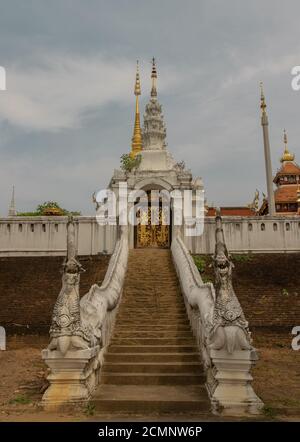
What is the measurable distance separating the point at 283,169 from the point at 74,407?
41674 mm

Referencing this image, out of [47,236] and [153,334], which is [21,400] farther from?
[47,236]

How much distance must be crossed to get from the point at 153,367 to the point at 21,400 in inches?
93.8

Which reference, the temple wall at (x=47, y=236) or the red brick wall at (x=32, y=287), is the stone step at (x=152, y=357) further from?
the temple wall at (x=47, y=236)

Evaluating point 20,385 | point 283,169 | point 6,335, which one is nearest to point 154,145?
point 6,335

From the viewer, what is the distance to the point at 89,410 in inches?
264

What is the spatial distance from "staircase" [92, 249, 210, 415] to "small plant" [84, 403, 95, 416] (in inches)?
2.6

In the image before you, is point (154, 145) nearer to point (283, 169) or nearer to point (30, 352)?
point (30, 352)

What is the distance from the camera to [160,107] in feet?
92.5

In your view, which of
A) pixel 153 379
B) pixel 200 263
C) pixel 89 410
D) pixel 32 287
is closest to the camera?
pixel 89 410

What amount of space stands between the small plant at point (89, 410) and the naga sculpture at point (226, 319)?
6.70 feet

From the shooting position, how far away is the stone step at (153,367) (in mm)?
8250

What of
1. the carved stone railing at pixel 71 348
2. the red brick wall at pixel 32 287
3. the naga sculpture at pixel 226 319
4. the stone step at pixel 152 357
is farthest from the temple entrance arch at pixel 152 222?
the naga sculpture at pixel 226 319

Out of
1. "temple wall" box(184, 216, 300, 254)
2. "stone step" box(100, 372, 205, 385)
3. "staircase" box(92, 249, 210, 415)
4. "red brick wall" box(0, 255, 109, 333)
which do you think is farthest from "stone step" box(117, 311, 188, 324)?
"temple wall" box(184, 216, 300, 254)

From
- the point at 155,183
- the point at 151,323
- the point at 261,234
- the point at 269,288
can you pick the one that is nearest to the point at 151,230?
the point at 155,183
